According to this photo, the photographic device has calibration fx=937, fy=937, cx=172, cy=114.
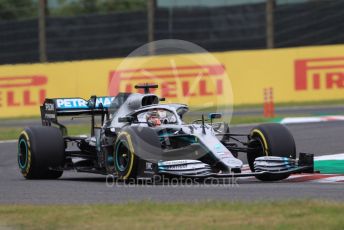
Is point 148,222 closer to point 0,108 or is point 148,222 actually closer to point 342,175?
point 342,175

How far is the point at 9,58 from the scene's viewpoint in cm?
3058

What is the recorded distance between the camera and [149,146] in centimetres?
1284

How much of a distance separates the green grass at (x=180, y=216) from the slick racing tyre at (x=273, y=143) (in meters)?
3.41

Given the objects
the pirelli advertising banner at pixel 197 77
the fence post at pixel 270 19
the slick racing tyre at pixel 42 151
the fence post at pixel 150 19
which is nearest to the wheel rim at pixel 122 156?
the slick racing tyre at pixel 42 151

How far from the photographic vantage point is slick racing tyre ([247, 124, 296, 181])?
44.4 feet

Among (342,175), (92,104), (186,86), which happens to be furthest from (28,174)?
(186,86)

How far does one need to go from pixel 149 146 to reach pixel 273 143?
6.35ft

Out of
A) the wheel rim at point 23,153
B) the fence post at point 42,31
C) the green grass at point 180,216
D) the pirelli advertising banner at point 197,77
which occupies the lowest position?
the green grass at point 180,216

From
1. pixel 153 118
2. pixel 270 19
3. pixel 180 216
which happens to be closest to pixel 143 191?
pixel 153 118

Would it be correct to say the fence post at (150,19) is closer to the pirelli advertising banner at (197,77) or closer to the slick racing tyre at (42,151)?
the pirelli advertising banner at (197,77)

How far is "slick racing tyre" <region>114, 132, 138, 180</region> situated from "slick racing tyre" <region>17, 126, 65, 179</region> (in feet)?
5.09

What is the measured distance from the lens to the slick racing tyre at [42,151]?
14.6m

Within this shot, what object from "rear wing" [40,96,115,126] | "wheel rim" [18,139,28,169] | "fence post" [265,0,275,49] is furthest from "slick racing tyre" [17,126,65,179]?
"fence post" [265,0,275,49]

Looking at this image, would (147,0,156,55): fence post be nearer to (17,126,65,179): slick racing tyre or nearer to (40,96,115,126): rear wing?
(40,96,115,126): rear wing
